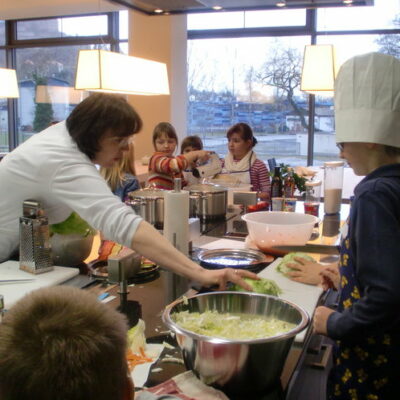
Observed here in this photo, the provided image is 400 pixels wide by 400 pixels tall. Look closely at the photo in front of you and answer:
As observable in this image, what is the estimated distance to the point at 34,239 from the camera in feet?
5.46

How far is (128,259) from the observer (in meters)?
1.66

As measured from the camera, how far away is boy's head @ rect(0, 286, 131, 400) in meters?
0.63

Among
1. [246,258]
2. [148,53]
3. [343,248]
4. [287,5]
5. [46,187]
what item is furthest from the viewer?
[148,53]

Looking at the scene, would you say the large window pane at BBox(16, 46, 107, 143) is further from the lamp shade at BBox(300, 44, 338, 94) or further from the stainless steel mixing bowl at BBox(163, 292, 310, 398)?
the stainless steel mixing bowl at BBox(163, 292, 310, 398)

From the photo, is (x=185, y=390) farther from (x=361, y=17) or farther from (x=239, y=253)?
(x=361, y=17)

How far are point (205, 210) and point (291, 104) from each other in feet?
13.0

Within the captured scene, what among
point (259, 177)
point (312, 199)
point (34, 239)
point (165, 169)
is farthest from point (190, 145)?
point (34, 239)

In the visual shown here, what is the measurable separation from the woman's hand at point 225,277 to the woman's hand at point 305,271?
0.89ft

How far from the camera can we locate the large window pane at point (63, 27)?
6.97 meters

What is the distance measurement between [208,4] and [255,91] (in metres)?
3.39

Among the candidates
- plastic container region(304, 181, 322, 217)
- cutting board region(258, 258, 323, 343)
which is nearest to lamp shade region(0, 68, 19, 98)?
plastic container region(304, 181, 322, 217)

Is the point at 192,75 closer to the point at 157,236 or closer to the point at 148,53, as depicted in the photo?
the point at 148,53

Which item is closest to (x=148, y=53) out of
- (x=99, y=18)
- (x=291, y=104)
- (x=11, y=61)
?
(x=99, y=18)

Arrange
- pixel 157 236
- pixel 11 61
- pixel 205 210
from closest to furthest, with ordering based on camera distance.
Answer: pixel 157 236
pixel 205 210
pixel 11 61
